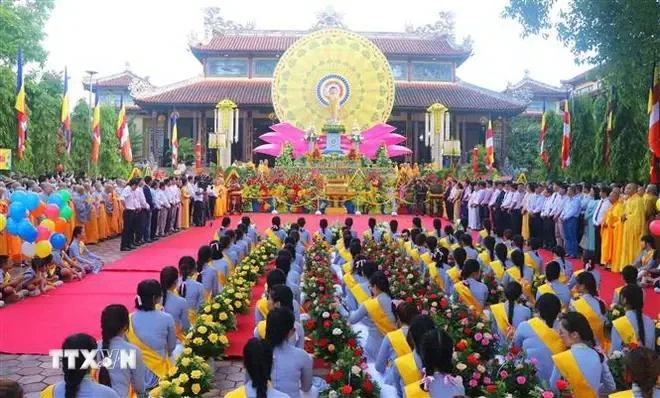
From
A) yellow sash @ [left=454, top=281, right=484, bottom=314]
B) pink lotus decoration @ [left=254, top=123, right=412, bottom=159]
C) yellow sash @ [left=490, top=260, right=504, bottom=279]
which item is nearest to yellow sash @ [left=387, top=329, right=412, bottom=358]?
yellow sash @ [left=454, top=281, right=484, bottom=314]

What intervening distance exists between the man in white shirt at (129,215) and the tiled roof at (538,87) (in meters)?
29.8

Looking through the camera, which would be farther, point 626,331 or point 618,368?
point 626,331

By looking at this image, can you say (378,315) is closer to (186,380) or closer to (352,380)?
(352,380)

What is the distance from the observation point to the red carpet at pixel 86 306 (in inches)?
227

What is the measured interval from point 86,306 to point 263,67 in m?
25.0

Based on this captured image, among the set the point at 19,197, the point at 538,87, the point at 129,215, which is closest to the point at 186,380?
the point at 19,197

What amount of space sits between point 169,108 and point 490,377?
2715 centimetres

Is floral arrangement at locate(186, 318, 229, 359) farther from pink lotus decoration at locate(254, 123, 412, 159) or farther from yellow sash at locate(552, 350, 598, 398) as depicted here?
pink lotus decoration at locate(254, 123, 412, 159)

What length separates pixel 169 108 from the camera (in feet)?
96.0

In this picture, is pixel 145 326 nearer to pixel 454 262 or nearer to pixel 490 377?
pixel 490 377

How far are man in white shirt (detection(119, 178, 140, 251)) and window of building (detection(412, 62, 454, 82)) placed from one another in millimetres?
21518

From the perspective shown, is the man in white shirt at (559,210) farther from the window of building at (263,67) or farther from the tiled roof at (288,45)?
the window of building at (263,67)

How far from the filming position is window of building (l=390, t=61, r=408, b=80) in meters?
31.3

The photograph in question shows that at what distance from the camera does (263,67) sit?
102 ft
